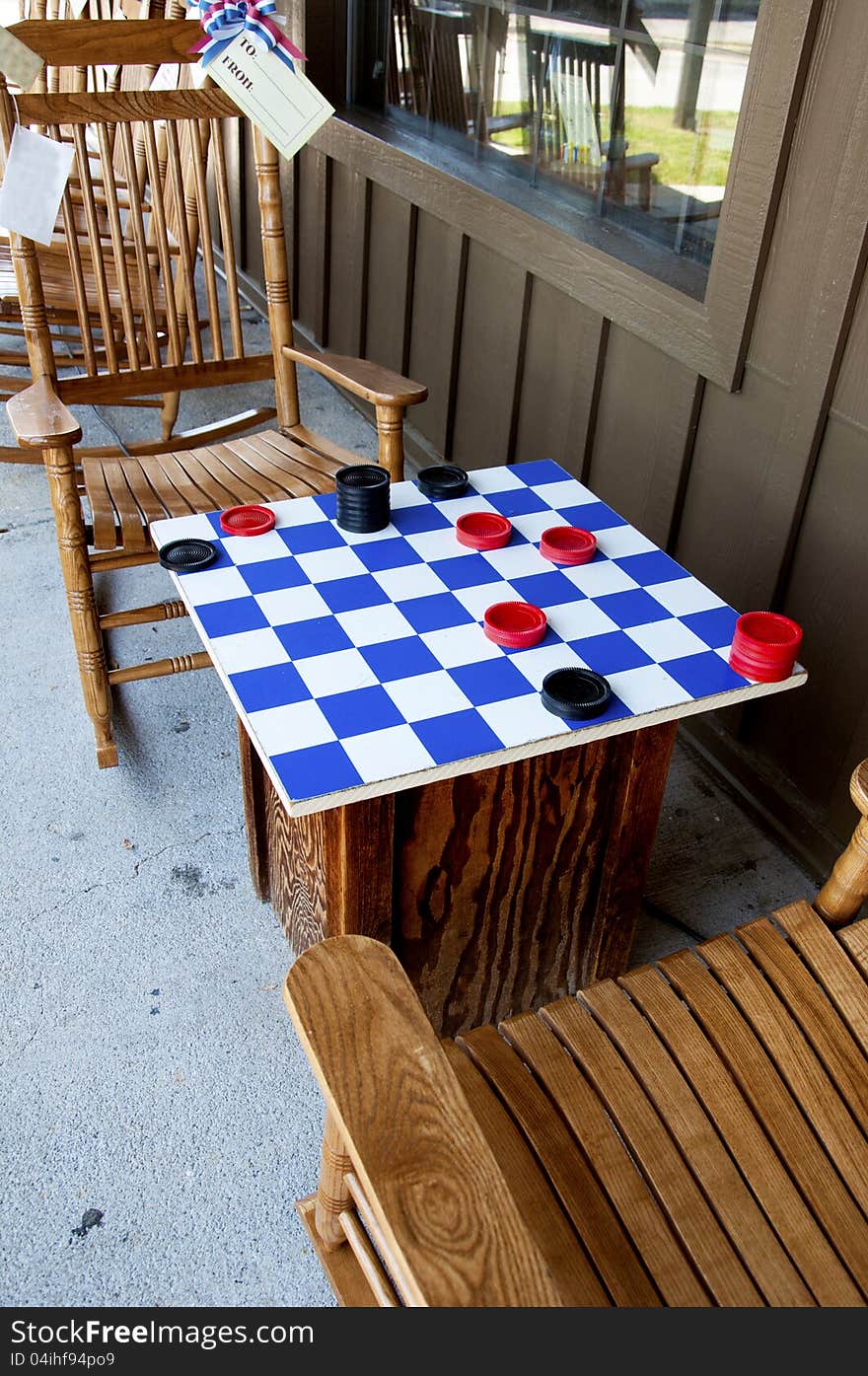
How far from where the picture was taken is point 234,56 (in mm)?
1699

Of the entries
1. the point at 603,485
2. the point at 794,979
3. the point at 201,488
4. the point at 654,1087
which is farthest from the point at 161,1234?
the point at 603,485

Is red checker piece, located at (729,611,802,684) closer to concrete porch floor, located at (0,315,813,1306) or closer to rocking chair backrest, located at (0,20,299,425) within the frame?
concrete porch floor, located at (0,315,813,1306)

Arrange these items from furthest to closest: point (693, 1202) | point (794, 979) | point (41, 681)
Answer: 1. point (41, 681)
2. point (794, 979)
3. point (693, 1202)

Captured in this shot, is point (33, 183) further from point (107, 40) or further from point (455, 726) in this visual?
point (455, 726)

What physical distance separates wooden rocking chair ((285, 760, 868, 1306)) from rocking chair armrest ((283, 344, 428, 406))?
1135 millimetres

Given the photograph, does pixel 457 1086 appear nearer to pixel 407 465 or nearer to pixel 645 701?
pixel 645 701

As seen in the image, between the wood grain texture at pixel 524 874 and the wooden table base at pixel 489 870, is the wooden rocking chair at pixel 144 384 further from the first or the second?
the wood grain texture at pixel 524 874

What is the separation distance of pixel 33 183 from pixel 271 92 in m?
0.52

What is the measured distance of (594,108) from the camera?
2385 millimetres

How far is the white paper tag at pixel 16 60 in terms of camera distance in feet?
5.54

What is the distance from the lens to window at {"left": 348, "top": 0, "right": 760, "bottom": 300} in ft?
6.82

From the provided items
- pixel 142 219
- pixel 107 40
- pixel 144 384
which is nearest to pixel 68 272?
pixel 142 219

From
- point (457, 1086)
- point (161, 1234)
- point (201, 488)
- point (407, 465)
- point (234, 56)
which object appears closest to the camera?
point (457, 1086)
